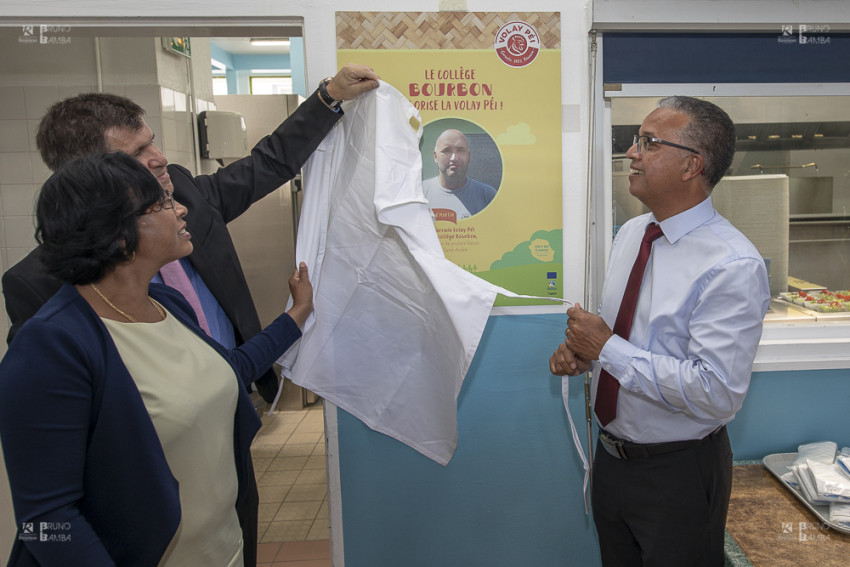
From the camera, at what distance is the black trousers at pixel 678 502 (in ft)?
4.94

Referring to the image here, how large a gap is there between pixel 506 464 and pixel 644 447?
0.62 meters

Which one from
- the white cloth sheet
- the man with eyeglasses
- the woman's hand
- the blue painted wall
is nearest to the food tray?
the blue painted wall

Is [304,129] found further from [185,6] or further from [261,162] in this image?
[185,6]

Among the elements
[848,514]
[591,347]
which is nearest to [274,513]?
[591,347]

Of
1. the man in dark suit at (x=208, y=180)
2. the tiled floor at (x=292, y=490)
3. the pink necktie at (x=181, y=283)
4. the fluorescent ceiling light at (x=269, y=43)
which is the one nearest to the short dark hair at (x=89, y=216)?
the man in dark suit at (x=208, y=180)

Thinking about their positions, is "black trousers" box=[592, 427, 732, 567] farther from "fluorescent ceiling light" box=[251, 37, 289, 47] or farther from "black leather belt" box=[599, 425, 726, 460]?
"fluorescent ceiling light" box=[251, 37, 289, 47]

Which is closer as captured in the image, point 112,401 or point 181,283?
point 112,401

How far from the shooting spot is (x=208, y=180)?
1.73 metres

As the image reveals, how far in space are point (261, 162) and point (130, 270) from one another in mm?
700

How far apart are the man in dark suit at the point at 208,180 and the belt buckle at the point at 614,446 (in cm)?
94

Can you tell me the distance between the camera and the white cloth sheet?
1.75m

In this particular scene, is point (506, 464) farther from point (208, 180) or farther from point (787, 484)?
point (208, 180)

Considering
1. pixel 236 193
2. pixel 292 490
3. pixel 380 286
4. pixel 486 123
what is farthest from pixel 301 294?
pixel 292 490

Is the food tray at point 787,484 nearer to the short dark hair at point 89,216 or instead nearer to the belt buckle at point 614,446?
the belt buckle at point 614,446
